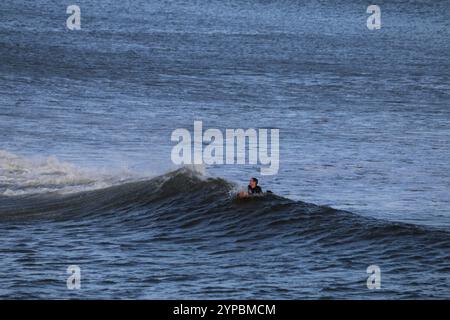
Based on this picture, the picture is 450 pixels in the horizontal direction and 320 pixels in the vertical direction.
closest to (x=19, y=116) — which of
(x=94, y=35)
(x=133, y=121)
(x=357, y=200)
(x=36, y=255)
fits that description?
(x=133, y=121)

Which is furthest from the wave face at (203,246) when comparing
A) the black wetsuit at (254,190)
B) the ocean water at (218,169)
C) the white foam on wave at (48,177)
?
the white foam on wave at (48,177)

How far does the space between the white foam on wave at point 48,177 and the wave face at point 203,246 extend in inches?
32.7

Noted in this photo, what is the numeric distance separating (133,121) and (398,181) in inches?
596

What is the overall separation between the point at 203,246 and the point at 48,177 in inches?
407

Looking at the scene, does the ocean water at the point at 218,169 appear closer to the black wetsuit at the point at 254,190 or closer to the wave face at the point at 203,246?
the wave face at the point at 203,246

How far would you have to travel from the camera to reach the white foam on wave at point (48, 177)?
3522 cm

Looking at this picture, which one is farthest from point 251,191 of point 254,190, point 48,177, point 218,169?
point 48,177

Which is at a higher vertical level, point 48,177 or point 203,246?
point 48,177

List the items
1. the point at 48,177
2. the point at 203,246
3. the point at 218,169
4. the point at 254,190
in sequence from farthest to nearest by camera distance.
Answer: the point at 218,169 < the point at 48,177 < the point at 254,190 < the point at 203,246

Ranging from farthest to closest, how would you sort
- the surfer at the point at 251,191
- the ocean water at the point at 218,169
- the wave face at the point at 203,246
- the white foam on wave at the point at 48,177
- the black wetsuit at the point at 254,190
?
the white foam on wave at the point at 48,177 → the black wetsuit at the point at 254,190 → the surfer at the point at 251,191 → the ocean water at the point at 218,169 → the wave face at the point at 203,246

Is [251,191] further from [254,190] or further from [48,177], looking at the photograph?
[48,177]

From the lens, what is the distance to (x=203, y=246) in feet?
90.7

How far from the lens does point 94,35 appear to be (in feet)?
270

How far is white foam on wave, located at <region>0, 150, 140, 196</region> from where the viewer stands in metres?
35.2
